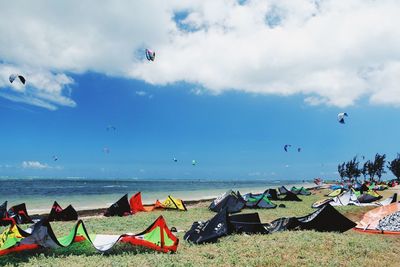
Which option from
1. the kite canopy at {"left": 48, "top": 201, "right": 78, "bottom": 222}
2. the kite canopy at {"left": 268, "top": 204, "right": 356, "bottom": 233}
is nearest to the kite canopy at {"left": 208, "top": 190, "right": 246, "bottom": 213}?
the kite canopy at {"left": 48, "top": 201, "right": 78, "bottom": 222}

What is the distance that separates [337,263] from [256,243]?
258cm

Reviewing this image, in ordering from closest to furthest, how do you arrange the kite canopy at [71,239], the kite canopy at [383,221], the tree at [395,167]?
1. the kite canopy at [71,239]
2. the kite canopy at [383,221]
3. the tree at [395,167]

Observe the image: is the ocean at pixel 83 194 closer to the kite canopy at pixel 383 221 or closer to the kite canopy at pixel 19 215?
the kite canopy at pixel 19 215

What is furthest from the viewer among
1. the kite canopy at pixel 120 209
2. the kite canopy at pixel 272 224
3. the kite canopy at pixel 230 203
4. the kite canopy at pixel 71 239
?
the kite canopy at pixel 230 203

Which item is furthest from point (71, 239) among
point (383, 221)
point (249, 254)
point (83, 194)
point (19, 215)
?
point (83, 194)

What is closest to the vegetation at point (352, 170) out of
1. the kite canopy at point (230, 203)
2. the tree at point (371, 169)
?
the tree at point (371, 169)

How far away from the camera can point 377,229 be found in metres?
15.4

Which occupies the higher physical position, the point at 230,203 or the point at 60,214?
the point at 230,203

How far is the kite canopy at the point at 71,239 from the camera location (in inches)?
408

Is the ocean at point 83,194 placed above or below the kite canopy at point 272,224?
below

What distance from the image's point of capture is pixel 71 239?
1072 centimetres

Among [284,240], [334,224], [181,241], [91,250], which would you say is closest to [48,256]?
[91,250]

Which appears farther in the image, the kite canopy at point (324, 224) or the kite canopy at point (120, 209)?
the kite canopy at point (120, 209)

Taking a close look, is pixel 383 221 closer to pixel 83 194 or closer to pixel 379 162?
pixel 83 194
